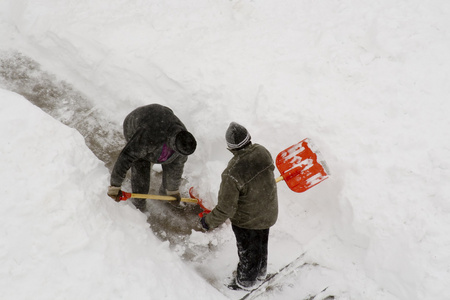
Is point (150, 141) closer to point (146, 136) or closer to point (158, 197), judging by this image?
point (146, 136)

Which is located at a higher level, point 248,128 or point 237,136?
point 237,136

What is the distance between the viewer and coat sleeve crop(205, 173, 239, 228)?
3.07m

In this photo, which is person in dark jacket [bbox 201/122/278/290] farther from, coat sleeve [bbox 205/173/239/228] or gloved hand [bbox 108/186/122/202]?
gloved hand [bbox 108/186/122/202]

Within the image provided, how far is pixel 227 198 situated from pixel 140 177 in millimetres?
1349

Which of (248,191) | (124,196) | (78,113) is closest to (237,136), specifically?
(248,191)

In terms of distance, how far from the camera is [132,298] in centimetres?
271

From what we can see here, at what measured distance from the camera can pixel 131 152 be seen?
3.43 metres

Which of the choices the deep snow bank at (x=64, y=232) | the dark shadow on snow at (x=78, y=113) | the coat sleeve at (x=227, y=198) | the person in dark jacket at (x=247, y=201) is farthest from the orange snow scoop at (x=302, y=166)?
the deep snow bank at (x=64, y=232)

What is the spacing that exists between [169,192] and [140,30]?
2885 mm

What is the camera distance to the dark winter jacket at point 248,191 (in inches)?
120

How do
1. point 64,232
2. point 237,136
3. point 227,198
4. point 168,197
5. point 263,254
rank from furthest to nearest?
1. point 168,197
2. point 263,254
3. point 227,198
4. point 237,136
5. point 64,232

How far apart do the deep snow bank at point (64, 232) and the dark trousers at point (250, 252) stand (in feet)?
1.36

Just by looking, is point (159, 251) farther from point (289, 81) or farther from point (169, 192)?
point (289, 81)

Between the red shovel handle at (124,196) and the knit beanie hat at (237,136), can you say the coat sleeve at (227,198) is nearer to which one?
the knit beanie hat at (237,136)
